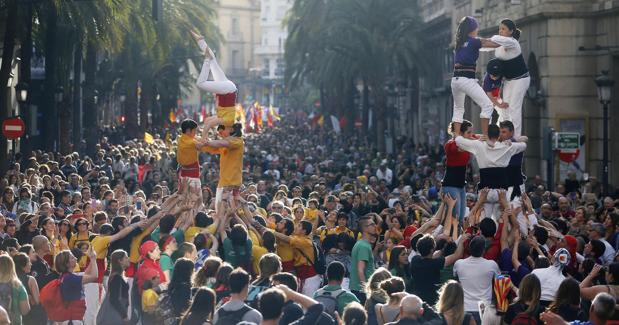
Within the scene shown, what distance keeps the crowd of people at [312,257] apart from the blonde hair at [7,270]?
0.01m

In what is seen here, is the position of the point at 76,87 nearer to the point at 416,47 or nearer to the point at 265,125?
the point at 416,47

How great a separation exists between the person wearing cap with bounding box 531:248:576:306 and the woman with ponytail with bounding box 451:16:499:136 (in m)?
4.27

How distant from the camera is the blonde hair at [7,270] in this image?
40.5ft

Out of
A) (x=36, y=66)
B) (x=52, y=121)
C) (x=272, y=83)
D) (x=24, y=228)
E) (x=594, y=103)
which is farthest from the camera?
(x=272, y=83)

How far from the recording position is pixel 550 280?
484 inches

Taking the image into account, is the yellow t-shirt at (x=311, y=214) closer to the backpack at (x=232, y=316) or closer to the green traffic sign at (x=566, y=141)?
the backpack at (x=232, y=316)

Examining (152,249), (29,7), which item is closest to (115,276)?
(152,249)

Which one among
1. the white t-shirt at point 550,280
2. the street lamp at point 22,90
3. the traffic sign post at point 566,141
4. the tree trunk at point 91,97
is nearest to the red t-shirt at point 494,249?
the white t-shirt at point 550,280

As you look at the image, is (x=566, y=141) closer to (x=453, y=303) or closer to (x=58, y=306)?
(x=58, y=306)

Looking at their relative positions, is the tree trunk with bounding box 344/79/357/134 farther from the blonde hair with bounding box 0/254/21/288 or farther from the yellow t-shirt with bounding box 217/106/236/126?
the blonde hair with bounding box 0/254/21/288

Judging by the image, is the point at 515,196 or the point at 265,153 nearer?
the point at 515,196

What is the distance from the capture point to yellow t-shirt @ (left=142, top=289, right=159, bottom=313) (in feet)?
40.0

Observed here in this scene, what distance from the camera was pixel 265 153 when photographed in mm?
44812

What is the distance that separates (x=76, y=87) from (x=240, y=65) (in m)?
124
